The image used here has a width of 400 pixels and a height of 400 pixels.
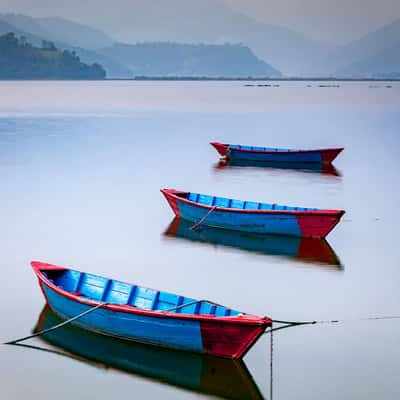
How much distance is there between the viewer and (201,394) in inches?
488

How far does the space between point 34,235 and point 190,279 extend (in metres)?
6.01

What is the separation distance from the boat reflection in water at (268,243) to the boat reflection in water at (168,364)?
709 cm

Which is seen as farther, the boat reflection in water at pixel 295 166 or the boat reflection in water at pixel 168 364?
the boat reflection in water at pixel 295 166

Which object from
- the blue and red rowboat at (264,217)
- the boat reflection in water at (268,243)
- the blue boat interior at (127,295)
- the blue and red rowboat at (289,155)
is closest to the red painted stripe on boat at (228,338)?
the blue boat interior at (127,295)

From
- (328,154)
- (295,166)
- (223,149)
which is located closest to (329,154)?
(328,154)

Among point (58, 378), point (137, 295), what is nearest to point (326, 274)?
point (137, 295)

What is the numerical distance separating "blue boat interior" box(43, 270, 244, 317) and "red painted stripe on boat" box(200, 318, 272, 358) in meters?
0.38

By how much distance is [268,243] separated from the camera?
21141 millimetres

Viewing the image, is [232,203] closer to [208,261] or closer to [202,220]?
[202,220]

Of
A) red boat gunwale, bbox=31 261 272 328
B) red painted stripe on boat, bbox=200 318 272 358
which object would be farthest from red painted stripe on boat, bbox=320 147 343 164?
red painted stripe on boat, bbox=200 318 272 358

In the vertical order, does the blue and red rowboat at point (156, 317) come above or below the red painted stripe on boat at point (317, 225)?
below

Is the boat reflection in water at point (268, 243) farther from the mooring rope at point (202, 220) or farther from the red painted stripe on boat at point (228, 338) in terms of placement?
the red painted stripe on boat at point (228, 338)

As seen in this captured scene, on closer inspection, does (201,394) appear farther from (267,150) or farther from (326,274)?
(267,150)

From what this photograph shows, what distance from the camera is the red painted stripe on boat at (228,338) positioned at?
12211mm
